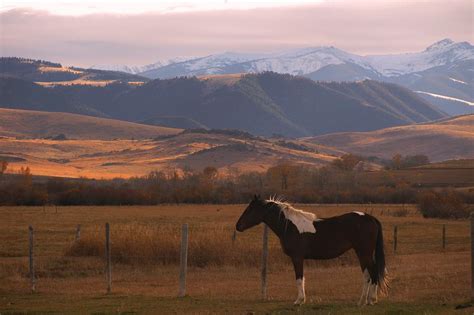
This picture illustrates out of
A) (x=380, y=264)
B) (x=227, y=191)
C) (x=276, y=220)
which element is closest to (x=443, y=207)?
(x=227, y=191)

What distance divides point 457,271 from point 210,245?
9.50 meters

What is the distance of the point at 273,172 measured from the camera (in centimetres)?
12875

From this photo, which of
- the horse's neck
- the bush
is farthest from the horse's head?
the bush

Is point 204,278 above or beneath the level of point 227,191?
above

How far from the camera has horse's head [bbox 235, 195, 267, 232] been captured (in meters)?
19.7

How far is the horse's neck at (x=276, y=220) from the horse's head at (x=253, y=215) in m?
0.19

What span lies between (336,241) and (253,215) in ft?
7.24

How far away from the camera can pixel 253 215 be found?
19.7 metres

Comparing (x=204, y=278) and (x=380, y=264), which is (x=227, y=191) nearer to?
(x=204, y=278)

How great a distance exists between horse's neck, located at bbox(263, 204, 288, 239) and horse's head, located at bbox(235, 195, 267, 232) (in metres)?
0.19

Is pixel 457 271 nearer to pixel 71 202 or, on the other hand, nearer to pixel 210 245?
pixel 210 245

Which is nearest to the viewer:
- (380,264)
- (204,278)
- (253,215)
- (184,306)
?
(380,264)

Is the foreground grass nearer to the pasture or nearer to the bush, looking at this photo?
the pasture

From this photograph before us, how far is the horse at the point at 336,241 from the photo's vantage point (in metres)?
18.5
